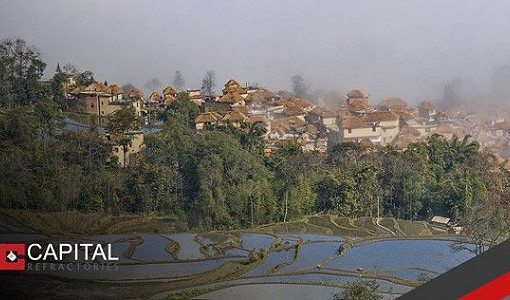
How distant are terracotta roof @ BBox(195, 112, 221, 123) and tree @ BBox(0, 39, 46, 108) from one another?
49 cm

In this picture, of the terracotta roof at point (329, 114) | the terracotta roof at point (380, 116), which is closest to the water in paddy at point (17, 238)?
the terracotta roof at point (329, 114)

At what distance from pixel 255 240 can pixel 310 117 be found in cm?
42

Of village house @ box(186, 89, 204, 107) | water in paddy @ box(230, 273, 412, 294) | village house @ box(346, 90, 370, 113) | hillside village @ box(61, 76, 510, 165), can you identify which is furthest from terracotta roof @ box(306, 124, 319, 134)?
water in paddy @ box(230, 273, 412, 294)

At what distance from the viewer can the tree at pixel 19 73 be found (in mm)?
1964

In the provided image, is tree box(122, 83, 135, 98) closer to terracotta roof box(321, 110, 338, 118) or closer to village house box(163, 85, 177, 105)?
village house box(163, 85, 177, 105)

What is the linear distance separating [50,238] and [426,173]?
1212 mm

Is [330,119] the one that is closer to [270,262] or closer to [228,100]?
[228,100]

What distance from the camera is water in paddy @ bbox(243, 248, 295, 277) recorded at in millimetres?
2010

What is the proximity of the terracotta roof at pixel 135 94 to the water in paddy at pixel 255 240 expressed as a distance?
54 centimetres

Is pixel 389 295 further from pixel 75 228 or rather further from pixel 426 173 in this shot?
pixel 75 228

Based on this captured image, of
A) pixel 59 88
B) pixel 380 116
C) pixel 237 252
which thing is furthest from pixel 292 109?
pixel 59 88

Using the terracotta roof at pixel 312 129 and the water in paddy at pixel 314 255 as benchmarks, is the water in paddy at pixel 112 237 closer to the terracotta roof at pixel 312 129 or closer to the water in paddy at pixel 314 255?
the water in paddy at pixel 314 255

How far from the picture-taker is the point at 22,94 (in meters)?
2.00

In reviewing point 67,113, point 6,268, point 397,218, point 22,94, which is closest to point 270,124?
point 397,218
